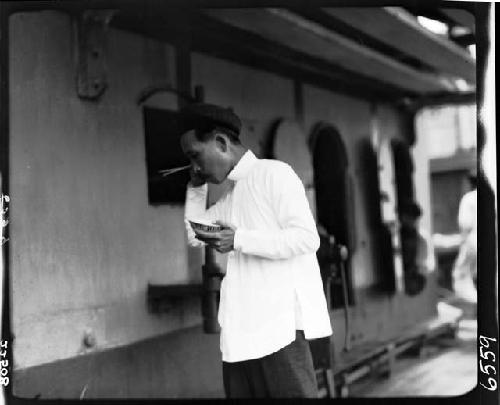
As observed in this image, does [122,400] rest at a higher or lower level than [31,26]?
lower

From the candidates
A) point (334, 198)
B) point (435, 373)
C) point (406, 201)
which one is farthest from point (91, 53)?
point (435, 373)

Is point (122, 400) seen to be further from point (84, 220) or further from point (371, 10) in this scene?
point (371, 10)

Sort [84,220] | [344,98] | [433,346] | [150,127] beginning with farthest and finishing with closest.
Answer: [433,346] < [344,98] < [150,127] < [84,220]

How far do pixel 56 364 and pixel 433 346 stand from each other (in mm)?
3141

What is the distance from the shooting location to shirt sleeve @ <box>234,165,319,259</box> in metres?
2.66

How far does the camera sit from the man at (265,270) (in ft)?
8.80

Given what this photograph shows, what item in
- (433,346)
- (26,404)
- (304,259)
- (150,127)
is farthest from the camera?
(433,346)

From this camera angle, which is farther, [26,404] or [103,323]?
[103,323]

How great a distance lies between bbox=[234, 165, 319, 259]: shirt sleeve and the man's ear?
24 centimetres

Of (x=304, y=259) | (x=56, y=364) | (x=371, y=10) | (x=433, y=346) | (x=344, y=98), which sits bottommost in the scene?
(x=433, y=346)

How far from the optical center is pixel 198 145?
285 centimetres

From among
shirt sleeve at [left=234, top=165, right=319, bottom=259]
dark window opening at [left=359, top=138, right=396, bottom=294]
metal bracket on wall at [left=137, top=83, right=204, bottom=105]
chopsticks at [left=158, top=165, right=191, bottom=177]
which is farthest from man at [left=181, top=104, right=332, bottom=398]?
dark window opening at [left=359, top=138, right=396, bottom=294]

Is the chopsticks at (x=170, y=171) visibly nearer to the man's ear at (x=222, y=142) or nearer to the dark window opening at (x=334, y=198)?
the man's ear at (x=222, y=142)

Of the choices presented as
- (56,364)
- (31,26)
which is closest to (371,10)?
(31,26)
